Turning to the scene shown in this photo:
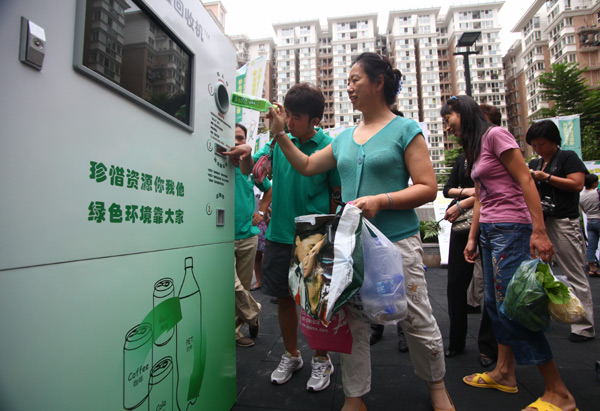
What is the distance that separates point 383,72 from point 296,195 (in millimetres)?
879

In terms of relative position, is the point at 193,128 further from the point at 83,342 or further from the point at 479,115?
the point at 479,115

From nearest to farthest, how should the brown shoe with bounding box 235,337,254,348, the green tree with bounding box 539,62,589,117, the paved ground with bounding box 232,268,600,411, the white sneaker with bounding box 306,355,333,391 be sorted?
the paved ground with bounding box 232,268,600,411
the white sneaker with bounding box 306,355,333,391
the brown shoe with bounding box 235,337,254,348
the green tree with bounding box 539,62,589,117

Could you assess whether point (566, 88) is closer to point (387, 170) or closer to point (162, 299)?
point (387, 170)

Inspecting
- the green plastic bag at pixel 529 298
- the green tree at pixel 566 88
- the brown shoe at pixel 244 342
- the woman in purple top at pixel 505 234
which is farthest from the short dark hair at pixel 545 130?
the green tree at pixel 566 88

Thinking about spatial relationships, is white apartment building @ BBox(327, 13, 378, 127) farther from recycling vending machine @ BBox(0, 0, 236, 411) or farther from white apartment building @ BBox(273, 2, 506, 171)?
recycling vending machine @ BBox(0, 0, 236, 411)

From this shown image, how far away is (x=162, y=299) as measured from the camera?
1.10m

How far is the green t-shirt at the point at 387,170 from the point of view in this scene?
1.50 m

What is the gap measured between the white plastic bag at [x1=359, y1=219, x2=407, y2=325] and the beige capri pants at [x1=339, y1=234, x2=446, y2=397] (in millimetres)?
200

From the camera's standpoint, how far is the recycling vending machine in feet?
2.08

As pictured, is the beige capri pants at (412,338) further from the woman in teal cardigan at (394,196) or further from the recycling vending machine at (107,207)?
the recycling vending machine at (107,207)

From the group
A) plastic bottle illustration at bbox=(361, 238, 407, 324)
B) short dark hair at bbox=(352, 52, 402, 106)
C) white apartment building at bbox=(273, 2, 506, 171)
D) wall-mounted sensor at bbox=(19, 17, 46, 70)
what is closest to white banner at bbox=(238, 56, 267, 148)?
short dark hair at bbox=(352, 52, 402, 106)

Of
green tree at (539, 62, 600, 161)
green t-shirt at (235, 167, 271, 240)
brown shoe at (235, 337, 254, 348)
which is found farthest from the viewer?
green tree at (539, 62, 600, 161)

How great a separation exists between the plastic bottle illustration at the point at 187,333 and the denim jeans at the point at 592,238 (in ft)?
23.7

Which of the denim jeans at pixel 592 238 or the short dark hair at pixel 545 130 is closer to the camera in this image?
the short dark hair at pixel 545 130
